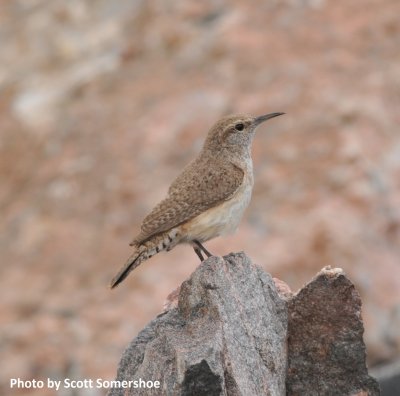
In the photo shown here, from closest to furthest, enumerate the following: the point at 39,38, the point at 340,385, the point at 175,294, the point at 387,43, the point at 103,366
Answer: the point at 340,385 → the point at 175,294 → the point at 103,366 → the point at 387,43 → the point at 39,38

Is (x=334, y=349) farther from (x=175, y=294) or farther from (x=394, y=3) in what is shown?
(x=394, y=3)

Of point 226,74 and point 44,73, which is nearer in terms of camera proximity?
point 226,74

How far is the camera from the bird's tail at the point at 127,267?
26.9ft

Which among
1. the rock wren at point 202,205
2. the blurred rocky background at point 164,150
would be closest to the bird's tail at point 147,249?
the rock wren at point 202,205

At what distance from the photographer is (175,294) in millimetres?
8547

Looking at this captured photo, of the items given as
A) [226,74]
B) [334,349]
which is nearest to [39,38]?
[226,74]

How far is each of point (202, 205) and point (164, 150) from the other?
844cm

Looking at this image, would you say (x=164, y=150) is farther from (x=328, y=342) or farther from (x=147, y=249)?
(x=328, y=342)

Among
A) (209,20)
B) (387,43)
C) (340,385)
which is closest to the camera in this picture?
(340,385)

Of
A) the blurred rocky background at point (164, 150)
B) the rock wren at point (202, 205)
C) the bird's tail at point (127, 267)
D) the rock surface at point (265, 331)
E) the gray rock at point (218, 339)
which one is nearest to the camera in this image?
the gray rock at point (218, 339)

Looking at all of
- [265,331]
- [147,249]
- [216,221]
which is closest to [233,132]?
[216,221]

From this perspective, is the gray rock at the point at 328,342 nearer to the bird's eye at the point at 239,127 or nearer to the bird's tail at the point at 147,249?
the bird's tail at the point at 147,249

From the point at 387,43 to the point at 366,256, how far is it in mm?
4945

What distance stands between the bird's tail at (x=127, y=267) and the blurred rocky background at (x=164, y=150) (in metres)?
5.88
